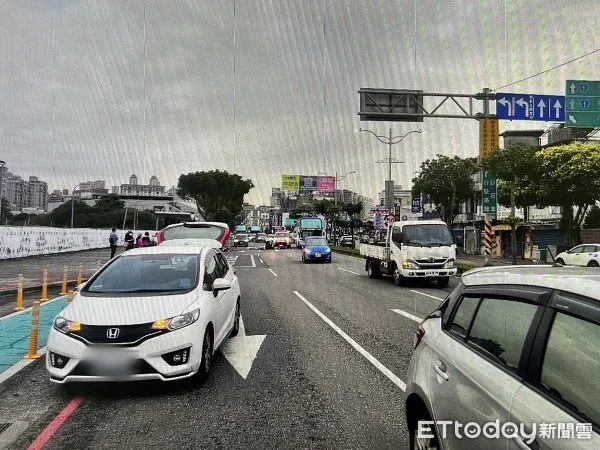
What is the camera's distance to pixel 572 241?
3391cm

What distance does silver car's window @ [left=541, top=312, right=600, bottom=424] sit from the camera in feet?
6.04

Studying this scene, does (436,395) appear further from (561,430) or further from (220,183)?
(220,183)

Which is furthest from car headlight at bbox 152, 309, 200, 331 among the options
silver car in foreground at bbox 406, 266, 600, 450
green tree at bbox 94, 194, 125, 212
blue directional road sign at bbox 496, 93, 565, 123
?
green tree at bbox 94, 194, 125, 212

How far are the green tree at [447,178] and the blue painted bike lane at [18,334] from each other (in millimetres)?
44111

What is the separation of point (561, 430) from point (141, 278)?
5.64m

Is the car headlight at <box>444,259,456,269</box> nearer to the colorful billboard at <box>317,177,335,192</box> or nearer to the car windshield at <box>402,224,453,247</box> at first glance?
the car windshield at <box>402,224,453,247</box>

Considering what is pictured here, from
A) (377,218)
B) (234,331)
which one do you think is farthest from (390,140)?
(234,331)

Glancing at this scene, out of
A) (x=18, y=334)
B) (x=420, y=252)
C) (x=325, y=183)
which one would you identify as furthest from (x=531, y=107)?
(x=325, y=183)

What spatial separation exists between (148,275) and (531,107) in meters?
14.5

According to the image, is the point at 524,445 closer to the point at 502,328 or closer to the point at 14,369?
the point at 502,328

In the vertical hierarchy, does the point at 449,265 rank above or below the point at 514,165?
below

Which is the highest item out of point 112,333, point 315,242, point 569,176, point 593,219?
point 569,176

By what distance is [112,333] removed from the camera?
5.11 meters

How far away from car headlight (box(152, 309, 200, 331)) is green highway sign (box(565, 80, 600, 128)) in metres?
15.2
